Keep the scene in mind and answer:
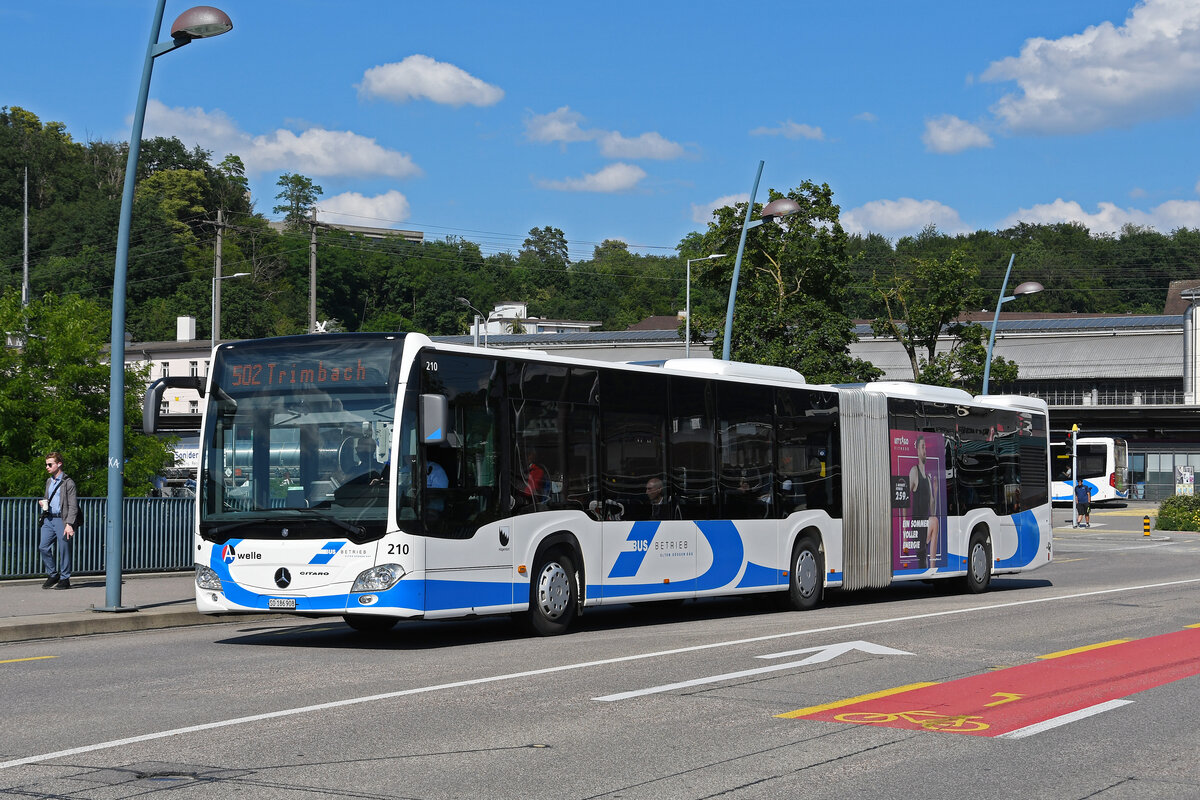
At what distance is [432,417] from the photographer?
13086mm

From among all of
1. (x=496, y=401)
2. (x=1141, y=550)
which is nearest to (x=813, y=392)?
(x=496, y=401)

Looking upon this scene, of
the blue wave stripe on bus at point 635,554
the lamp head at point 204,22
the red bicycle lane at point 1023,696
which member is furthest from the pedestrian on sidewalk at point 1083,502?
the lamp head at point 204,22

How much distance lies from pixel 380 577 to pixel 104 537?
35.3 feet

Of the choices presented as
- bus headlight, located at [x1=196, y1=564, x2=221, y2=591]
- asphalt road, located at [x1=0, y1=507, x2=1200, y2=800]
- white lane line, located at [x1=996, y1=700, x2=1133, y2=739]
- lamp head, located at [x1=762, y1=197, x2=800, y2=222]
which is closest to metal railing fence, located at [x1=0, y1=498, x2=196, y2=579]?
asphalt road, located at [x1=0, y1=507, x2=1200, y2=800]

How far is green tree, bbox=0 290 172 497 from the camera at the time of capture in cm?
3164

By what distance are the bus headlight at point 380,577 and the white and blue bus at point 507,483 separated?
0.01 meters

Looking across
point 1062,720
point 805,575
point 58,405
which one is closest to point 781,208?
point 805,575

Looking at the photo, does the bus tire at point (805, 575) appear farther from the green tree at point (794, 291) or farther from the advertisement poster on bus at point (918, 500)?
the green tree at point (794, 291)

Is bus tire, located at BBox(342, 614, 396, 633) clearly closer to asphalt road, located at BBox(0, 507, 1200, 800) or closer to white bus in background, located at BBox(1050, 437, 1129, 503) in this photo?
asphalt road, located at BBox(0, 507, 1200, 800)

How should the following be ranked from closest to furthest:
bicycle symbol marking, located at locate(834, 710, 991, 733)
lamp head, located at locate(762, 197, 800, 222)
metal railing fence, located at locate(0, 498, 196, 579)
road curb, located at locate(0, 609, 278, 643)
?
bicycle symbol marking, located at locate(834, 710, 991, 733) → road curb, located at locate(0, 609, 278, 643) → metal railing fence, located at locate(0, 498, 196, 579) → lamp head, located at locate(762, 197, 800, 222)

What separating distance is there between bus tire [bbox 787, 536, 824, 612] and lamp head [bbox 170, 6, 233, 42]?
987 centimetres

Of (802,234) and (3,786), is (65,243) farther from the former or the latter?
(3,786)

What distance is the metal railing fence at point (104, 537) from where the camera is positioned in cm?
2100

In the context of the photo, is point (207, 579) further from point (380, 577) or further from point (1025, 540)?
point (1025, 540)
